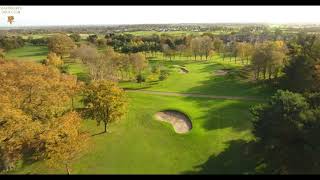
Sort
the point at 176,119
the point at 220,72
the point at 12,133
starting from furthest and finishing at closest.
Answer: the point at 220,72 → the point at 176,119 → the point at 12,133

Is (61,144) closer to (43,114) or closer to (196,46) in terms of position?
(43,114)

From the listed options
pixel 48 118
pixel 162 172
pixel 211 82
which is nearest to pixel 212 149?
pixel 162 172

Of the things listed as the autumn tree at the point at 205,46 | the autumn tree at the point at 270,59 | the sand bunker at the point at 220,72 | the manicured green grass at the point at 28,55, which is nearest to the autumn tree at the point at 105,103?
the autumn tree at the point at 270,59

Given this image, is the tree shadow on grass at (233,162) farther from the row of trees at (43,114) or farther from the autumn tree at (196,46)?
the autumn tree at (196,46)

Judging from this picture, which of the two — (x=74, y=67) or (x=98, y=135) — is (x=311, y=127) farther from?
(x=74, y=67)

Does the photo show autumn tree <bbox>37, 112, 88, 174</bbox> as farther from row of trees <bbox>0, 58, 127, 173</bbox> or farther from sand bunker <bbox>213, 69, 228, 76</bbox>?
sand bunker <bbox>213, 69, 228, 76</bbox>

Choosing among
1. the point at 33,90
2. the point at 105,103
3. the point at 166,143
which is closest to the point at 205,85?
the point at 166,143
